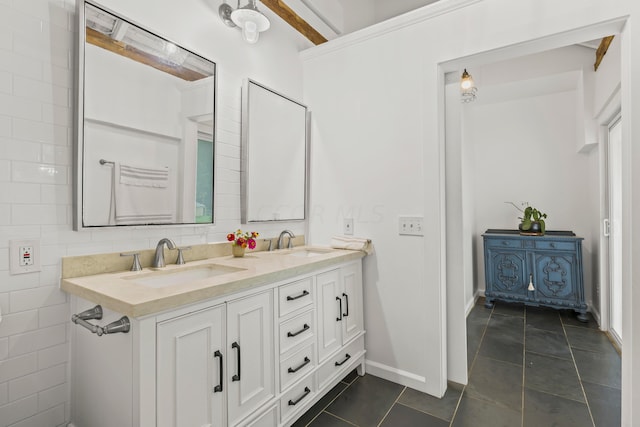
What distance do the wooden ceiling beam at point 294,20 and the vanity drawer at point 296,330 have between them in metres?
2.25

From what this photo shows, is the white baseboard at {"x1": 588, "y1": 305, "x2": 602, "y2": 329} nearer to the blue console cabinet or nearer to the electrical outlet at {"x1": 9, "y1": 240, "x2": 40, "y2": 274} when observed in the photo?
the blue console cabinet

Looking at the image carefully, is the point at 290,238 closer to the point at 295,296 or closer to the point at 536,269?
the point at 295,296

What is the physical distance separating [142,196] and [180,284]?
0.61m

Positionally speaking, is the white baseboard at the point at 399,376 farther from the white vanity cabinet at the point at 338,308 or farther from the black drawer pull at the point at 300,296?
the black drawer pull at the point at 300,296

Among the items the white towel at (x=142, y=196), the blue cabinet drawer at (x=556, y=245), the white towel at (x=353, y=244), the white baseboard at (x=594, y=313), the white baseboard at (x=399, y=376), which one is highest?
the white towel at (x=142, y=196)

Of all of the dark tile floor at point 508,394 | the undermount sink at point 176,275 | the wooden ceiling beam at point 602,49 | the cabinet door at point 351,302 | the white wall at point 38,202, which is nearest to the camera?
the white wall at point 38,202

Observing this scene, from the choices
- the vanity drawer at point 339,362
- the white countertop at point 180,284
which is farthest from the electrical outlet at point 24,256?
the vanity drawer at point 339,362

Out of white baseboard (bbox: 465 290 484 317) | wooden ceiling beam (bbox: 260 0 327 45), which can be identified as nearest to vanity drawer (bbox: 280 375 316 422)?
white baseboard (bbox: 465 290 484 317)

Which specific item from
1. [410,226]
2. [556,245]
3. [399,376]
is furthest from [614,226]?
[399,376]

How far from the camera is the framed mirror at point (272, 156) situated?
2193mm

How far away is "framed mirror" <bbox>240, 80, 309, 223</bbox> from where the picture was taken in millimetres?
2193

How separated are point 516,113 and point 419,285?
10.7ft

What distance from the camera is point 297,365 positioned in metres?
1.74

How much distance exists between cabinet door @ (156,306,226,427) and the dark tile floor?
740 mm
